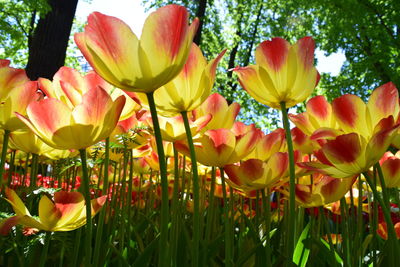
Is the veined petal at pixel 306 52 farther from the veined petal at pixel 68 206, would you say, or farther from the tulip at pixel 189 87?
the veined petal at pixel 68 206

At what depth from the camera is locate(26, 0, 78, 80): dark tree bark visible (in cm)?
512

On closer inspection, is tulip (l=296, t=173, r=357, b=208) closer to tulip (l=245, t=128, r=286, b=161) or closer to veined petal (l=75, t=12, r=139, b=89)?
tulip (l=245, t=128, r=286, b=161)

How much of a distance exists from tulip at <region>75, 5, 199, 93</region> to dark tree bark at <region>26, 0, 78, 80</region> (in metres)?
4.74

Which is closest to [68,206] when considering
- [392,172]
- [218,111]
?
[218,111]

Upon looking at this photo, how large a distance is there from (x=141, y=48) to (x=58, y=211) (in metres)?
0.34

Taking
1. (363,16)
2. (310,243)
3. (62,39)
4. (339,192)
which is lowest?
(310,243)

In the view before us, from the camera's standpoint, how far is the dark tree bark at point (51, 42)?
5121 millimetres

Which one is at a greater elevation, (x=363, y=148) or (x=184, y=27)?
(x=184, y=27)

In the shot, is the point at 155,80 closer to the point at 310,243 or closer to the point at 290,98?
the point at 290,98

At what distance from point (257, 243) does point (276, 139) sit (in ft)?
0.83

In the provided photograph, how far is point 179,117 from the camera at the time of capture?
92 cm

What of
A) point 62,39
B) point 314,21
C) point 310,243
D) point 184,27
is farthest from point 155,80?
point 314,21

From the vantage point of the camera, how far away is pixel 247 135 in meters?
0.92

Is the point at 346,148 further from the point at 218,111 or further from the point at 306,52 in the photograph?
the point at 218,111
